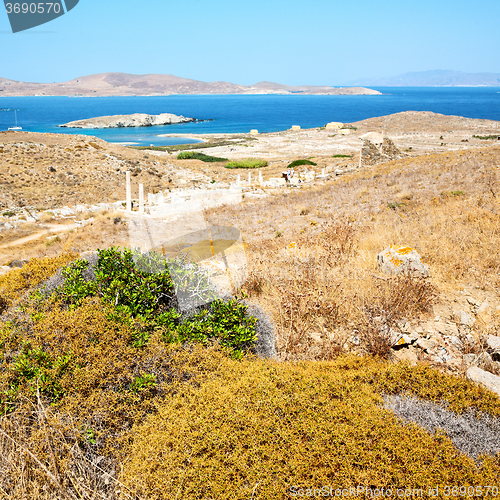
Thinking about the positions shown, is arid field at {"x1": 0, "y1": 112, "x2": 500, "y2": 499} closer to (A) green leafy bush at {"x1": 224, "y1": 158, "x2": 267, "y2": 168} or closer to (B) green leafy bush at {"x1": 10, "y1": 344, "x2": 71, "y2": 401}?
(B) green leafy bush at {"x1": 10, "y1": 344, "x2": 71, "y2": 401}

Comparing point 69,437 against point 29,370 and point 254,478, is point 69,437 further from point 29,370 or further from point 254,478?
point 254,478

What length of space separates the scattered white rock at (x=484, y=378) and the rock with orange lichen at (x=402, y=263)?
2.30 m

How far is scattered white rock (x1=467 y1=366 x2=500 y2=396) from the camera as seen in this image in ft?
12.4

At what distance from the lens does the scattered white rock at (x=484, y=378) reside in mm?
3785

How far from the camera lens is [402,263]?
21.3ft

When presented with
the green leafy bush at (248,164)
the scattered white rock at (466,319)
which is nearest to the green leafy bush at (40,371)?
the scattered white rock at (466,319)

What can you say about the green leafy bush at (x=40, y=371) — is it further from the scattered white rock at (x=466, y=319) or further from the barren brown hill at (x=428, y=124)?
the barren brown hill at (x=428, y=124)

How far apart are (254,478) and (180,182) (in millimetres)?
29379

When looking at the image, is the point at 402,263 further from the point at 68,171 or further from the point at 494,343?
the point at 68,171

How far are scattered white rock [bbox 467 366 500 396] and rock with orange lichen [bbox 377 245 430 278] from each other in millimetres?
2295

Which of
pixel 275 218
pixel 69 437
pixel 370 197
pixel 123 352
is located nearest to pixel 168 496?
pixel 69 437

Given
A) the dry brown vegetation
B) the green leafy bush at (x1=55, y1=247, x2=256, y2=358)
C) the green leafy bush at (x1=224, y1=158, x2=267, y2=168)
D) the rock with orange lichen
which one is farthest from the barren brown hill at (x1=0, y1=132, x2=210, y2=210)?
the rock with orange lichen

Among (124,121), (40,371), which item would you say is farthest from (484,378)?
(124,121)

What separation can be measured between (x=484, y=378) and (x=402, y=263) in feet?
9.32
